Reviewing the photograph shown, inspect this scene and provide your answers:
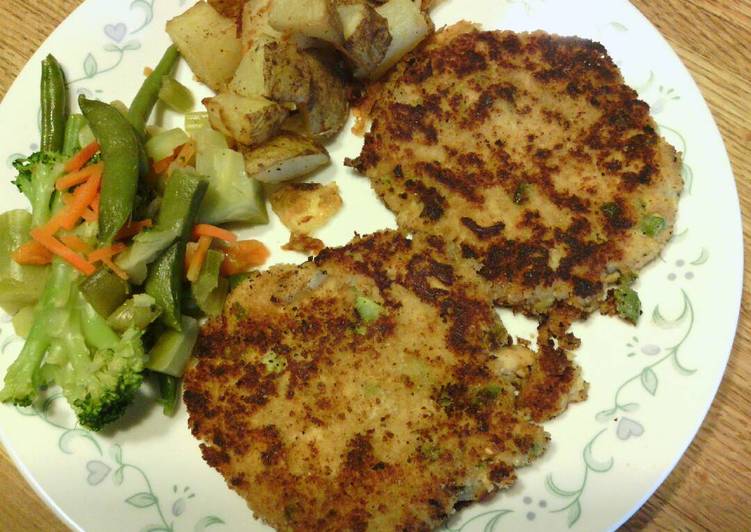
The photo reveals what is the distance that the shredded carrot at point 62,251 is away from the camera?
2359 mm

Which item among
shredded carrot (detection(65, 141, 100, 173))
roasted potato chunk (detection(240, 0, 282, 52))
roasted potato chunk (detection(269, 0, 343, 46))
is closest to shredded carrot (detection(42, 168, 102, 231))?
shredded carrot (detection(65, 141, 100, 173))

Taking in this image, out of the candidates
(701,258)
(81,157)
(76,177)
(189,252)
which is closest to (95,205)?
(76,177)

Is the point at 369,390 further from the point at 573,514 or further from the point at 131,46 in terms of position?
the point at 131,46

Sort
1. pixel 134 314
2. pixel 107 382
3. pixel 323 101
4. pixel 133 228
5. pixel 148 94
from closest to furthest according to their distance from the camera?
1. pixel 107 382
2. pixel 134 314
3. pixel 133 228
4. pixel 323 101
5. pixel 148 94

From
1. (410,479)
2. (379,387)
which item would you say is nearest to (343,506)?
(410,479)

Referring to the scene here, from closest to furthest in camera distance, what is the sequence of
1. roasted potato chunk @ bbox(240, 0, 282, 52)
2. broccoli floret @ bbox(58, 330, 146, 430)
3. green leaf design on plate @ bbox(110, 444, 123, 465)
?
broccoli floret @ bbox(58, 330, 146, 430) → green leaf design on plate @ bbox(110, 444, 123, 465) → roasted potato chunk @ bbox(240, 0, 282, 52)

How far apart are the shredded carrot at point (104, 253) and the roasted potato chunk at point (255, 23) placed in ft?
3.44

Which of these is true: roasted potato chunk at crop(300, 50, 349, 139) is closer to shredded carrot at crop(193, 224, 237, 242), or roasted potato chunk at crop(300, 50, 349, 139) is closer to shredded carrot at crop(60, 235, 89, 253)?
shredded carrot at crop(193, 224, 237, 242)

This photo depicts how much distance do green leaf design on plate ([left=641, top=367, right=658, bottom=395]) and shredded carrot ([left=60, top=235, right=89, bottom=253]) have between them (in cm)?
223

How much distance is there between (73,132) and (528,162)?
2.01m

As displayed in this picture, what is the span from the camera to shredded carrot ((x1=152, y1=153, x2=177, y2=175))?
2.68 meters

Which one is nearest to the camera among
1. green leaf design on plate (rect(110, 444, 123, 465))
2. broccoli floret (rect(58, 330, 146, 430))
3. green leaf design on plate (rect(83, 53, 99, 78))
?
broccoli floret (rect(58, 330, 146, 430))

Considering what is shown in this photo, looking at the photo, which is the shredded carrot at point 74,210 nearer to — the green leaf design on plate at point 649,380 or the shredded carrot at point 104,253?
the shredded carrot at point 104,253

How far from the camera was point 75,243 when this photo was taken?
2406 mm
